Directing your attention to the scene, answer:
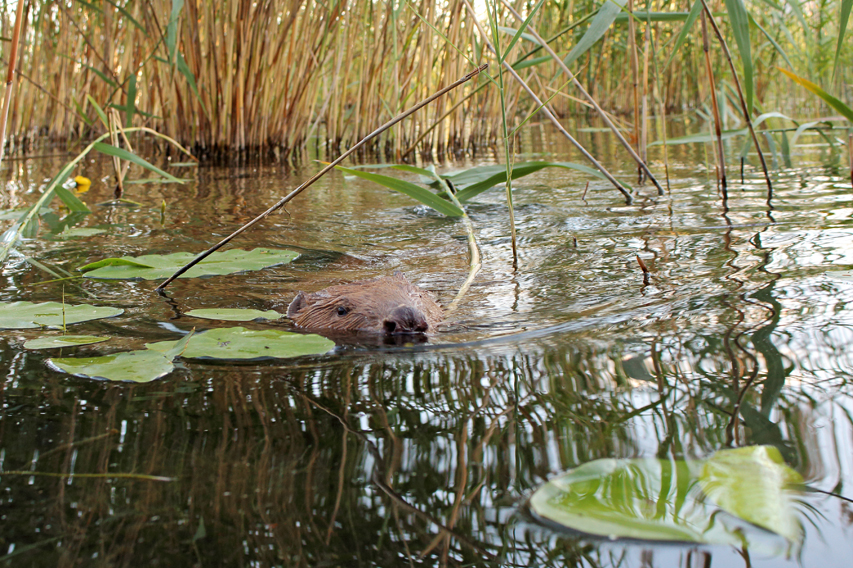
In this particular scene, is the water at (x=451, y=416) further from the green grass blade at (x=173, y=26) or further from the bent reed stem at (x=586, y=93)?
the green grass blade at (x=173, y=26)

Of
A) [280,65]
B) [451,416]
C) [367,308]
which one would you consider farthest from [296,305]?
[280,65]

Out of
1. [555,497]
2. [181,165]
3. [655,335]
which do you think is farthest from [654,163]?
[555,497]

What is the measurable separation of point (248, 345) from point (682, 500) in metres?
1.18

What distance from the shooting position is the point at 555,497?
1135 millimetres

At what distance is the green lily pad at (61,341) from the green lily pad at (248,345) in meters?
0.19

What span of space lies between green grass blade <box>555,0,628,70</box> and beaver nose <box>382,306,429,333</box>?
126 cm

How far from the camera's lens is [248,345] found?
1.93 metres

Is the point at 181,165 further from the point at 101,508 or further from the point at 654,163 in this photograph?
the point at 101,508

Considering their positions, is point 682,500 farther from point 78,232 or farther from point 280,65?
point 280,65

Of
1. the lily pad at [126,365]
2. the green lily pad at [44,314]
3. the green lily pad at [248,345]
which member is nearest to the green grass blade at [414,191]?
the green lily pad at [248,345]

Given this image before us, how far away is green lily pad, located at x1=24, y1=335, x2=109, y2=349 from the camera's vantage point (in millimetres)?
1935

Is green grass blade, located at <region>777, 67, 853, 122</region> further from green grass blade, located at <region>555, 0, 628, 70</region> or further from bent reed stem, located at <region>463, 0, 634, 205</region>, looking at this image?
bent reed stem, located at <region>463, 0, 634, 205</region>

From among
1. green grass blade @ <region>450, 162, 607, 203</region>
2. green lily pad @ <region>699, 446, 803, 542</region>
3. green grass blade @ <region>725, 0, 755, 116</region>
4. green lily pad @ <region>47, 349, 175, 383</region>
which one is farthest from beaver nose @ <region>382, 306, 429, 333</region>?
green grass blade @ <region>725, 0, 755, 116</region>

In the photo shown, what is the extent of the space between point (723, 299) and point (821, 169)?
3390 mm
